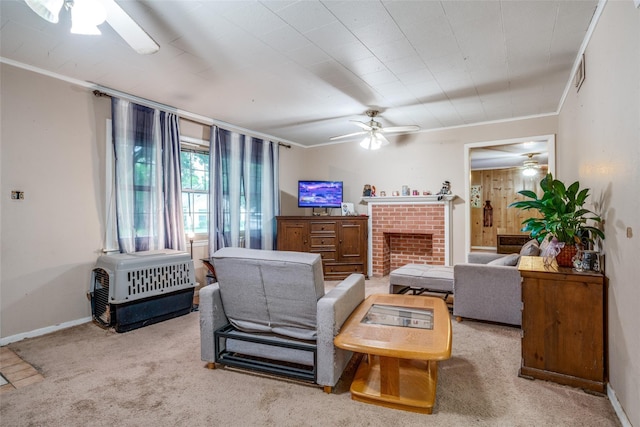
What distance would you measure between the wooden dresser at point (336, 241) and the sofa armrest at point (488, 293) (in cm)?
206

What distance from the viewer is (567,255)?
209 cm

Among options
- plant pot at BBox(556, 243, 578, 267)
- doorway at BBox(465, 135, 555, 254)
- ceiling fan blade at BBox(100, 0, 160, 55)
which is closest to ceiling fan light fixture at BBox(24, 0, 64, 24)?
ceiling fan blade at BBox(100, 0, 160, 55)

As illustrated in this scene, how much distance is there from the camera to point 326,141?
18.8 ft

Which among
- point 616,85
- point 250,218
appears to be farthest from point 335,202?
point 616,85

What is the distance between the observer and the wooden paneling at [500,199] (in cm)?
844

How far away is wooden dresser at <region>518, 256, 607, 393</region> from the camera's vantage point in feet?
6.20

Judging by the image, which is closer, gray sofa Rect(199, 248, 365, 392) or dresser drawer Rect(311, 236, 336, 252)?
gray sofa Rect(199, 248, 365, 392)

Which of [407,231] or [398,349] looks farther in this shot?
[407,231]

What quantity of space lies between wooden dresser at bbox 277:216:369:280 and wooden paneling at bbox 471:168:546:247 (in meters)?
5.43

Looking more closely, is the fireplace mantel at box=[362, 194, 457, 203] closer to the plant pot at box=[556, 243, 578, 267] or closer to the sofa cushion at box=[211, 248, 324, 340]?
the plant pot at box=[556, 243, 578, 267]

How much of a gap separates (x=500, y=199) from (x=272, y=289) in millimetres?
8657

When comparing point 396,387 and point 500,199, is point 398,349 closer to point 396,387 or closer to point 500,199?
point 396,387

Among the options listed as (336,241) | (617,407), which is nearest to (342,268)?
(336,241)

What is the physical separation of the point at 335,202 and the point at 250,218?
151cm
